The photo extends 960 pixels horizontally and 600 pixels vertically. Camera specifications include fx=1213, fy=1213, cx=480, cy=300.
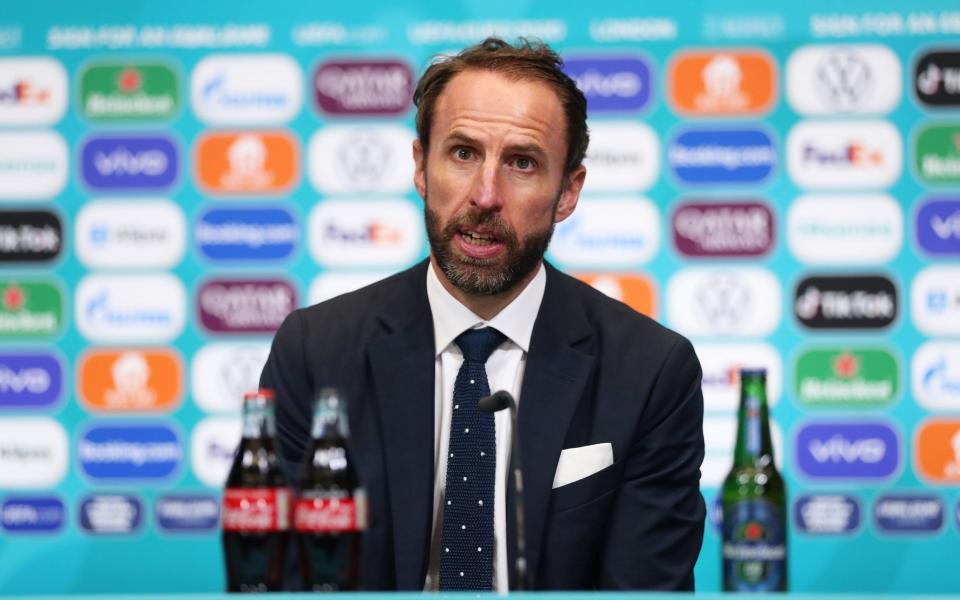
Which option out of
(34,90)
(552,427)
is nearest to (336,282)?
(34,90)

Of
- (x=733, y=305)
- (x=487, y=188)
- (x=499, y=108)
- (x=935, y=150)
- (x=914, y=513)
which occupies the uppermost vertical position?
(x=935, y=150)

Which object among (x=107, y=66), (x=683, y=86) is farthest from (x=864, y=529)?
(x=107, y=66)

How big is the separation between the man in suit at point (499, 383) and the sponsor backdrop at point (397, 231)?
1.39m

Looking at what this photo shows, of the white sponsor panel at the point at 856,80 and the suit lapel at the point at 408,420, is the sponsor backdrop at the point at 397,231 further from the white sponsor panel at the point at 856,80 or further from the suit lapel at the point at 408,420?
the suit lapel at the point at 408,420

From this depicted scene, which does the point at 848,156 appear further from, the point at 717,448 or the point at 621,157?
the point at 717,448

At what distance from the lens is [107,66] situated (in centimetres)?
376

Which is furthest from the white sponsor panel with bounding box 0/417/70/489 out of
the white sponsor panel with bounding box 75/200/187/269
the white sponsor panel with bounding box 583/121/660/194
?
the white sponsor panel with bounding box 583/121/660/194

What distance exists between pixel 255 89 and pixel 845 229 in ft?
6.00

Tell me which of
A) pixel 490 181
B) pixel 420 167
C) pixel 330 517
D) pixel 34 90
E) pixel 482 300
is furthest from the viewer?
pixel 34 90

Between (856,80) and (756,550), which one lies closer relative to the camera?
(756,550)

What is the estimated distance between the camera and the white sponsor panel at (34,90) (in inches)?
148

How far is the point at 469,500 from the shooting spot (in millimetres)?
1976

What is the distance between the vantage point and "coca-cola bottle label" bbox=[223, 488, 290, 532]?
1.35 metres

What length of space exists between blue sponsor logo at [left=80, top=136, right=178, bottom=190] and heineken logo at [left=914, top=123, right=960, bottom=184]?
2249mm
